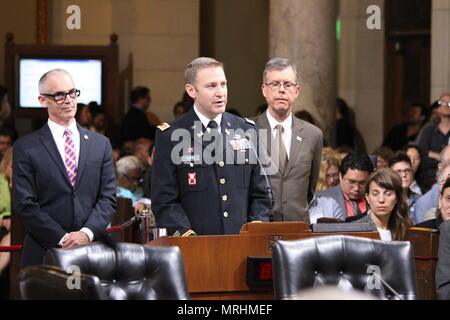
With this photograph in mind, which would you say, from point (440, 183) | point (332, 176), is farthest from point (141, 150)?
point (440, 183)

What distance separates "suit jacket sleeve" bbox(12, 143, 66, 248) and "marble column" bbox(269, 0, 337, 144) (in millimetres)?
5693

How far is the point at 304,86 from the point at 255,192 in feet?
18.9

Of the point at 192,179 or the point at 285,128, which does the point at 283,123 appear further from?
the point at 192,179

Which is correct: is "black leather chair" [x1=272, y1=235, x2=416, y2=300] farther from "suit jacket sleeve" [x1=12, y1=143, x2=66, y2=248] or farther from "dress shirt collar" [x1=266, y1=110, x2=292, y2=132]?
"dress shirt collar" [x1=266, y1=110, x2=292, y2=132]

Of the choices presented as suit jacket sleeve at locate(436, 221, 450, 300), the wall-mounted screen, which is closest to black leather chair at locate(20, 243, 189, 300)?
suit jacket sleeve at locate(436, 221, 450, 300)

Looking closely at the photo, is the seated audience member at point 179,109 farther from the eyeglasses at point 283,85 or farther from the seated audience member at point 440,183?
the eyeglasses at point 283,85

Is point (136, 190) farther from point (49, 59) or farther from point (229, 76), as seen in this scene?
point (229, 76)

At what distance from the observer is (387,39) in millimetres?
14164

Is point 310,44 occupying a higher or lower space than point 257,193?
higher

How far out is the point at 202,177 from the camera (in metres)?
5.42

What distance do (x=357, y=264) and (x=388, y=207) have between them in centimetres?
212

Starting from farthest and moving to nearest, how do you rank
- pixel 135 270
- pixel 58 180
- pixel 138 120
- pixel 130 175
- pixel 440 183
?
1. pixel 138 120
2. pixel 130 175
3. pixel 440 183
4. pixel 58 180
5. pixel 135 270

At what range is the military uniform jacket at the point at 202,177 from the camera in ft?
17.6

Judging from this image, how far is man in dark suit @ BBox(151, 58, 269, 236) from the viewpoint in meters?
5.36
